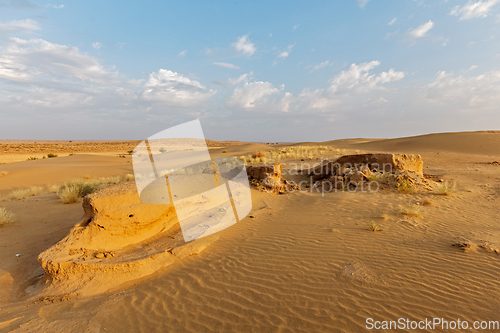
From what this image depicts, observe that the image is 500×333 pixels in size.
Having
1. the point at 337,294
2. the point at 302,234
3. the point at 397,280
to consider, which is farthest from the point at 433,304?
the point at 302,234

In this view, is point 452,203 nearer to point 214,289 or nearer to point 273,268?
point 273,268

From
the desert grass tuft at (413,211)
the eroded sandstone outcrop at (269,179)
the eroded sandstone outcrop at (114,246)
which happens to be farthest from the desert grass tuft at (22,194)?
the desert grass tuft at (413,211)

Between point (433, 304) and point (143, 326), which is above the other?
point (433, 304)

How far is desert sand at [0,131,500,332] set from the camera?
10.0 ft

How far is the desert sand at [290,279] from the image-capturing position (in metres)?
3.06

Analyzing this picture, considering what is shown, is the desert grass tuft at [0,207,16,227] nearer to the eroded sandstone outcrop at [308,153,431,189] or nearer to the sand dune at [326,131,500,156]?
the eroded sandstone outcrop at [308,153,431,189]

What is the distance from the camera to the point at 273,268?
4262mm

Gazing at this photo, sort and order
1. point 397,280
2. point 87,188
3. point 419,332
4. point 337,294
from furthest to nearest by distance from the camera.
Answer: point 87,188
point 397,280
point 337,294
point 419,332

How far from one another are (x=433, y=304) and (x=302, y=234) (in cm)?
281

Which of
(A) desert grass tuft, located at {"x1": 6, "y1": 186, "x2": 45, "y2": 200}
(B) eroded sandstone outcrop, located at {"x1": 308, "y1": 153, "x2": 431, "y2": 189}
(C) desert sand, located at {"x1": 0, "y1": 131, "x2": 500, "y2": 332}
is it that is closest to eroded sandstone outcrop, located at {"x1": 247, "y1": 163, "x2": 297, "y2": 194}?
(B) eroded sandstone outcrop, located at {"x1": 308, "y1": 153, "x2": 431, "y2": 189}

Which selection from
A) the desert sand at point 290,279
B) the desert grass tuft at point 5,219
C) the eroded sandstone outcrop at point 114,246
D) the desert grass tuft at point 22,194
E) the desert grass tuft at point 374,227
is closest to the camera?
the desert sand at point 290,279

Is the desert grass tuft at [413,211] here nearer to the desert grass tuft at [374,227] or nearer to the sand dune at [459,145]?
the desert grass tuft at [374,227]

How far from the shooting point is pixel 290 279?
153 inches

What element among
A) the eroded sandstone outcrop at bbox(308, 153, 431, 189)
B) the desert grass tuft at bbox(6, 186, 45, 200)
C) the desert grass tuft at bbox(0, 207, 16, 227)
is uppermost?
the eroded sandstone outcrop at bbox(308, 153, 431, 189)
